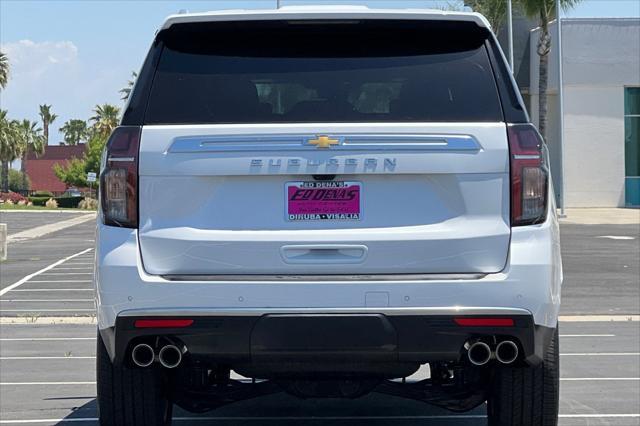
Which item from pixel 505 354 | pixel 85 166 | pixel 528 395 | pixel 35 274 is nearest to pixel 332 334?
pixel 505 354

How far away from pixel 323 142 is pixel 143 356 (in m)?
1.23

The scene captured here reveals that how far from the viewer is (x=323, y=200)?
5105 millimetres

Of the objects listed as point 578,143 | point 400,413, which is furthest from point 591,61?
point 400,413

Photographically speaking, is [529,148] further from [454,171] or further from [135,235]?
[135,235]

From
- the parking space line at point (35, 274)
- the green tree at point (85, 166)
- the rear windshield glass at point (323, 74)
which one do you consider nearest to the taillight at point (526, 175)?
the rear windshield glass at point (323, 74)

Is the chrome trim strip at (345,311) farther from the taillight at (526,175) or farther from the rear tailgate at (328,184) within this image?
the taillight at (526,175)

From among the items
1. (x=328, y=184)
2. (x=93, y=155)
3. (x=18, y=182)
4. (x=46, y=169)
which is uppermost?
(x=93, y=155)

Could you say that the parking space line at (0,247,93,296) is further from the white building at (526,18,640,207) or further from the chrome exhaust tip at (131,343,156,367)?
the white building at (526,18,640,207)

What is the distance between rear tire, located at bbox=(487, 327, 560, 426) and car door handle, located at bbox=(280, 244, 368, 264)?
110cm

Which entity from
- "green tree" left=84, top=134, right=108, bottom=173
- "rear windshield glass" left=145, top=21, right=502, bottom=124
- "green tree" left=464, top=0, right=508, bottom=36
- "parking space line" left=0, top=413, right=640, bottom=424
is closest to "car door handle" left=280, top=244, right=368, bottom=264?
"rear windshield glass" left=145, top=21, right=502, bottom=124

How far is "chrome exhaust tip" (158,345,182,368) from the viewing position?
5230 millimetres

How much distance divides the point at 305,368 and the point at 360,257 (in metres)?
0.57

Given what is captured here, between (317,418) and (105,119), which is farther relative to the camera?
(105,119)

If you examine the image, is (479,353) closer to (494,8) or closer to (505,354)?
(505,354)
